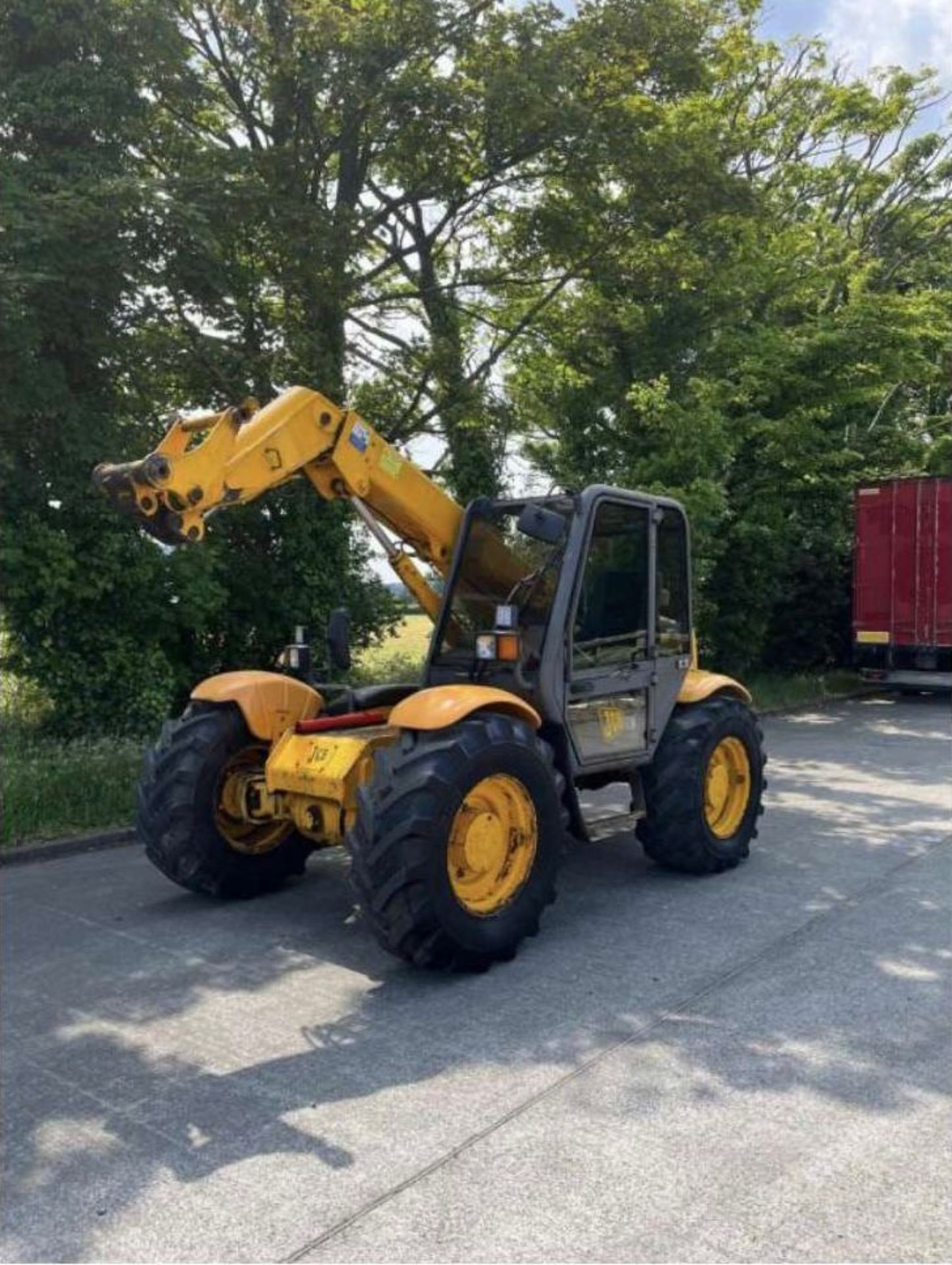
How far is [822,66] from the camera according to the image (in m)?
20.5

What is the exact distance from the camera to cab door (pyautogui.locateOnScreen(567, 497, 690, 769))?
574 cm

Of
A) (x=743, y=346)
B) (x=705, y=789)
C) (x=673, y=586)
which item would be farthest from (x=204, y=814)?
(x=743, y=346)

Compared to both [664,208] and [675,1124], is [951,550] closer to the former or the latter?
[664,208]

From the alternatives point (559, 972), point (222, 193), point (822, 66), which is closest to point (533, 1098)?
point (559, 972)

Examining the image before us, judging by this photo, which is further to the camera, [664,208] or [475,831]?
[664,208]

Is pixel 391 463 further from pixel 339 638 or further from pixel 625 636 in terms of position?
pixel 625 636

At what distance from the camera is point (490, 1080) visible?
367 centimetres

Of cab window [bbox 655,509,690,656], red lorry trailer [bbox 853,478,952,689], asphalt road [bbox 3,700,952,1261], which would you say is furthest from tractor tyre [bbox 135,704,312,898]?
red lorry trailer [bbox 853,478,952,689]

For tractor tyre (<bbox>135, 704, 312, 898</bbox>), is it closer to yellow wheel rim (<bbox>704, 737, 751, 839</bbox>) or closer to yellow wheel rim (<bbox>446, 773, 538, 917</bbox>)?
yellow wheel rim (<bbox>446, 773, 538, 917</bbox>)

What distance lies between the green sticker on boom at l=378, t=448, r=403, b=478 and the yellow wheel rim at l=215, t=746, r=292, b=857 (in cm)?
169

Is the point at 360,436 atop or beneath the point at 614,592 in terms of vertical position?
atop

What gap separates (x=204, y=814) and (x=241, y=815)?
251 mm

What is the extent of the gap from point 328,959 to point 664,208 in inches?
405

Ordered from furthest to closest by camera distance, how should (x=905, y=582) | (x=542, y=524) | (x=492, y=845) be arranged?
(x=905, y=582) → (x=542, y=524) → (x=492, y=845)
